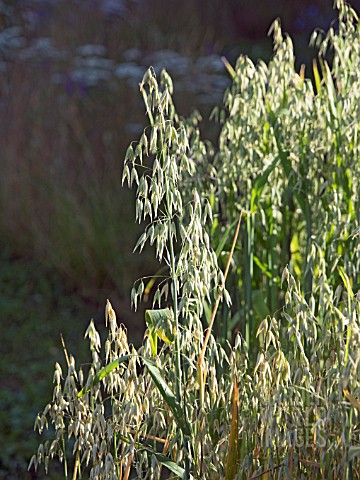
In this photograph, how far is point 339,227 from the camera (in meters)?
1.92

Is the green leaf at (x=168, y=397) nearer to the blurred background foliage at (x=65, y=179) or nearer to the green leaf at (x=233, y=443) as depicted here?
the green leaf at (x=233, y=443)

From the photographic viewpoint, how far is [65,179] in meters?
4.25

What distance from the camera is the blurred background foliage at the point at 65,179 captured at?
3578 millimetres

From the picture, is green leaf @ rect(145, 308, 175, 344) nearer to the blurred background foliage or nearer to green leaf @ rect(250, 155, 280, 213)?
green leaf @ rect(250, 155, 280, 213)

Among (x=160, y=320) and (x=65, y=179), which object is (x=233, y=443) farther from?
(x=65, y=179)

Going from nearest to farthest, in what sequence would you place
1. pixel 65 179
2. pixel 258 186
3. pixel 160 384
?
pixel 160 384 → pixel 258 186 → pixel 65 179

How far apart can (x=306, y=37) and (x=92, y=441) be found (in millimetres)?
7288

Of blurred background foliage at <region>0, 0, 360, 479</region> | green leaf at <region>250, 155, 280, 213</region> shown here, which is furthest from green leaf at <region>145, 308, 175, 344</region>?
blurred background foliage at <region>0, 0, 360, 479</region>

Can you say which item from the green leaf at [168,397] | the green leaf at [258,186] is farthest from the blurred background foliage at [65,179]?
the green leaf at [168,397]

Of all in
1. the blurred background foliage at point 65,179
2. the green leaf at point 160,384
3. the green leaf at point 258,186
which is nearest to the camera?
the green leaf at point 160,384

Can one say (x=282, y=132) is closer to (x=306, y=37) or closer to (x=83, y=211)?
(x=83, y=211)

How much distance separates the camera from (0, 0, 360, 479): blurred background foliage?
141 inches

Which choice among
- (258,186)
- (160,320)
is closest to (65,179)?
(258,186)

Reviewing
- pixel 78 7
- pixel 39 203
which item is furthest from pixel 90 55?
pixel 39 203
